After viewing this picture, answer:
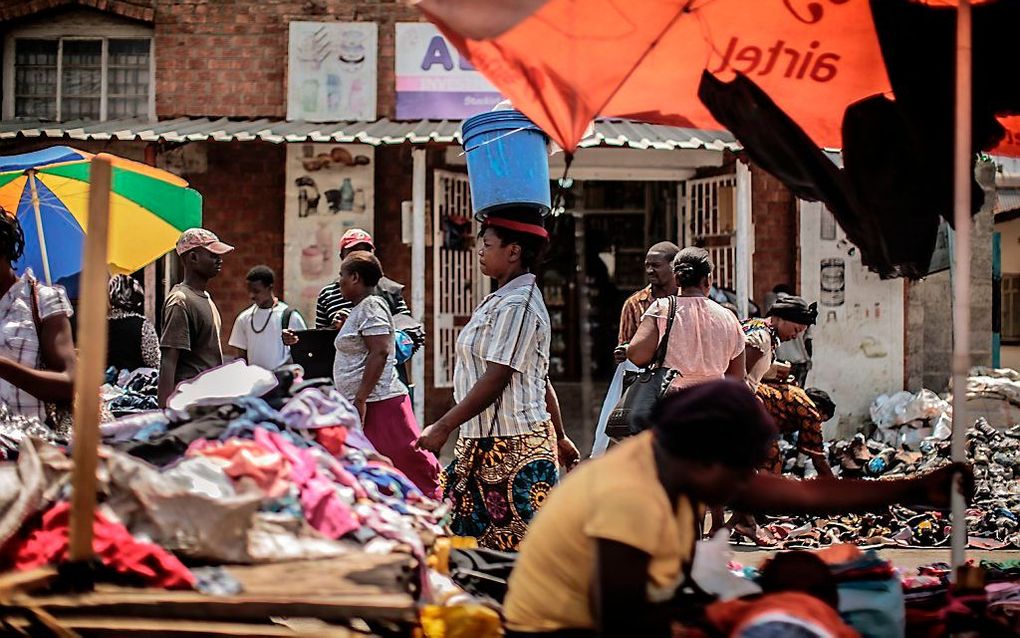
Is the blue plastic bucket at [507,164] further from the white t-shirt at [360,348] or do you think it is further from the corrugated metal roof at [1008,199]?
the corrugated metal roof at [1008,199]

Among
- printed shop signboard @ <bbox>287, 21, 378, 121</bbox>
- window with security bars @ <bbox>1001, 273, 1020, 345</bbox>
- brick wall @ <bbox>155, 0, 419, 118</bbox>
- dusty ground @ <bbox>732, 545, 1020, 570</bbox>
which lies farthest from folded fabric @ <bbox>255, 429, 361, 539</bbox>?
window with security bars @ <bbox>1001, 273, 1020, 345</bbox>

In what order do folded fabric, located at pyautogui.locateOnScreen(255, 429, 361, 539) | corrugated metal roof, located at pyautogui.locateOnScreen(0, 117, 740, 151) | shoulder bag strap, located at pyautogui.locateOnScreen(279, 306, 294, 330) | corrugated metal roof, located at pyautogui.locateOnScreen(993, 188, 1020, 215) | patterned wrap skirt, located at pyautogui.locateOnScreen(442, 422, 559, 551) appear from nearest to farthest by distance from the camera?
folded fabric, located at pyautogui.locateOnScreen(255, 429, 361, 539) → patterned wrap skirt, located at pyautogui.locateOnScreen(442, 422, 559, 551) → shoulder bag strap, located at pyautogui.locateOnScreen(279, 306, 294, 330) → corrugated metal roof, located at pyautogui.locateOnScreen(0, 117, 740, 151) → corrugated metal roof, located at pyautogui.locateOnScreen(993, 188, 1020, 215)

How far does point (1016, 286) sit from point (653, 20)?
1376cm

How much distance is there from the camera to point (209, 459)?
3.04 meters

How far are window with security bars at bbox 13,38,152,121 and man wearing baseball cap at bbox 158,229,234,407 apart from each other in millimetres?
6123

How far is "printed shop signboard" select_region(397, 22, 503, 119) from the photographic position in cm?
1181

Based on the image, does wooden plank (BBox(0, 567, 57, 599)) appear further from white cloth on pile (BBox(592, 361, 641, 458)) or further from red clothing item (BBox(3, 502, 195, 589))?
white cloth on pile (BBox(592, 361, 641, 458))

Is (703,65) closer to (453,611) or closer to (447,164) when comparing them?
(453,611)

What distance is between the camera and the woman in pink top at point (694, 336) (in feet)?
20.1

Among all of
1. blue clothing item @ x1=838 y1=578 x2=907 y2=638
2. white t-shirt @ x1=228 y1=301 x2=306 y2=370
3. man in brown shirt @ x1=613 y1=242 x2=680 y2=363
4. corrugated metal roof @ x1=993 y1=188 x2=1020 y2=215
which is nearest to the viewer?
blue clothing item @ x1=838 y1=578 x2=907 y2=638

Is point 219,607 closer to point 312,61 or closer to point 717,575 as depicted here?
point 717,575

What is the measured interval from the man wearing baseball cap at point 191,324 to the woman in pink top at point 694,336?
8.26 feet

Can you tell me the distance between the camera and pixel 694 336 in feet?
20.1

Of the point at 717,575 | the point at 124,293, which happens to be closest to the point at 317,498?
the point at 717,575
